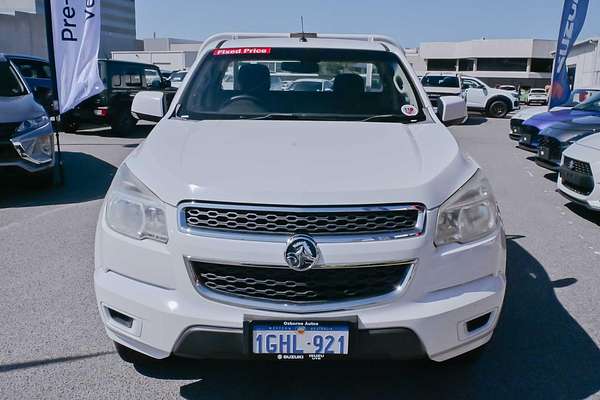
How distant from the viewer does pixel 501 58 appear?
6838 centimetres

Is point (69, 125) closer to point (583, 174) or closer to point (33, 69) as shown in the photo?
point (33, 69)

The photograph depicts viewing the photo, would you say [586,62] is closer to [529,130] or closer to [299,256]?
[529,130]

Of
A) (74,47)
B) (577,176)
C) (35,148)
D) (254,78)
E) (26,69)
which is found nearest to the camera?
(254,78)

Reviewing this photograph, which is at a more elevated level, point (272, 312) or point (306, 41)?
point (306, 41)

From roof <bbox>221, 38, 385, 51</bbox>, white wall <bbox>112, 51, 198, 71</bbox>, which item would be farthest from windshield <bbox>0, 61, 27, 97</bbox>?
white wall <bbox>112, 51, 198, 71</bbox>

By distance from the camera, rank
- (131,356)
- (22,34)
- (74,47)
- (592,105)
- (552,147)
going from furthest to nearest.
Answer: (22,34), (592,105), (552,147), (74,47), (131,356)

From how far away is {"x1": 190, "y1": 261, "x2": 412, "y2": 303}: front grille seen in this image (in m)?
2.25

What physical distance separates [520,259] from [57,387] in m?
3.69

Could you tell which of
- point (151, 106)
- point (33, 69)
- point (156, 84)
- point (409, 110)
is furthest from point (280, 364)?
point (156, 84)

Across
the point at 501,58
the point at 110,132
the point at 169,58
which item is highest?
the point at 501,58

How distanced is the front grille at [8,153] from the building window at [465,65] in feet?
231

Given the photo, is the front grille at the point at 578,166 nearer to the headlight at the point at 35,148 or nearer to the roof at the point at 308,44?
the roof at the point at 308,44

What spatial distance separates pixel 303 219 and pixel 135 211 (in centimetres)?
76

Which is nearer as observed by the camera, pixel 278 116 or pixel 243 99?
pixel 278 116
